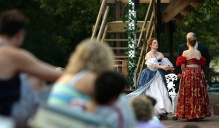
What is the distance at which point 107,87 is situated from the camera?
604cm

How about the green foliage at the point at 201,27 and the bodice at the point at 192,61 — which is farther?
the green foliage at the point at 201,27

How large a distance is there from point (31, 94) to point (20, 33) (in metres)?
0.45

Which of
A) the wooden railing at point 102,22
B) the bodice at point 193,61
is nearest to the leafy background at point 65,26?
the wooden railing at point 102,22

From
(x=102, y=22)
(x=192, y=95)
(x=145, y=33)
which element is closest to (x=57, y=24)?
(x=102, y=22)

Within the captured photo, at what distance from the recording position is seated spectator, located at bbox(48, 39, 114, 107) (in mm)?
6207

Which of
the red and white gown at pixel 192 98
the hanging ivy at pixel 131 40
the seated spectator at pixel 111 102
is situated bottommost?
the seated spectator at pixel 111 102

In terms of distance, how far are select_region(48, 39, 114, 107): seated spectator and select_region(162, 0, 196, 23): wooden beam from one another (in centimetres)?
1799

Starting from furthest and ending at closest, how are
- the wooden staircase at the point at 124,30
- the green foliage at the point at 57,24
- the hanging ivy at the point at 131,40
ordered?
the green foliage at the point at 57,24
the wooden staircase at the point at 124,30
the hanging ivy at the point at 131,40

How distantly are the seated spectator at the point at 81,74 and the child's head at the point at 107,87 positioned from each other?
113 millimetres

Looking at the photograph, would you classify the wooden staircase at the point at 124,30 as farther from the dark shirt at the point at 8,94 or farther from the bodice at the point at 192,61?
the dark shirt at the point at 8,94

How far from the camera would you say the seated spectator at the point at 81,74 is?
20.4ft

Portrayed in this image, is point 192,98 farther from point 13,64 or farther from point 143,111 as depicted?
point 13,64

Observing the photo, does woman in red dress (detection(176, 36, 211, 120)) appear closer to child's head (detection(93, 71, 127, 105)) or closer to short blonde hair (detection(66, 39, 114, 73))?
short blonde hair (detection(66, 39, 114, 73))

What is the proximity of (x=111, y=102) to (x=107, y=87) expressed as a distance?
18 centimetres
